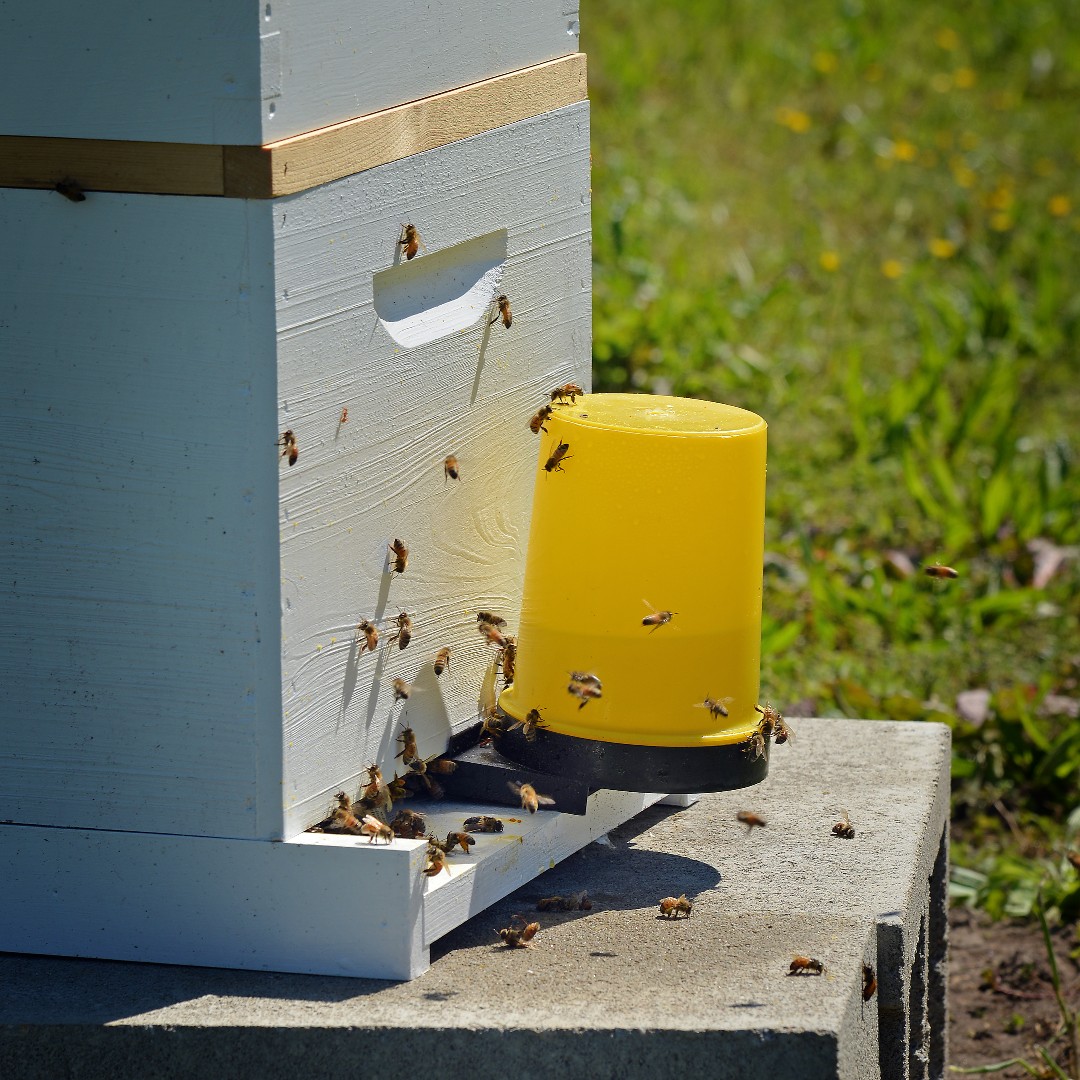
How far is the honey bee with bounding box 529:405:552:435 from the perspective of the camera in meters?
2.63

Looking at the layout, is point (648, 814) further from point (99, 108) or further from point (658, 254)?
point (658, 254)

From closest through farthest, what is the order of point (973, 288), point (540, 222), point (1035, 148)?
1. point (540, 222)
2. point (973, 288)
3. point (1035, 148)

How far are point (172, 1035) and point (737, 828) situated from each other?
111 cm

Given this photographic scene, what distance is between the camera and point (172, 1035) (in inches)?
85.4

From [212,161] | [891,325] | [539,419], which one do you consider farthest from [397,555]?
[891,325]

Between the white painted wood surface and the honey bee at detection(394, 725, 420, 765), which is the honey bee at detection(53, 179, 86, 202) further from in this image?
the honey bee at detection(394, 725, 420, 765)

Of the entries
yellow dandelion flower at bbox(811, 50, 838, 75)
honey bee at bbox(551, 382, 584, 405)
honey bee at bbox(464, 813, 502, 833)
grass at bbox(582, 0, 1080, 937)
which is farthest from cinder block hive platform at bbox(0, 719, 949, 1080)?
yellow dandelion flower at bbox(811, 50, 838, 75)

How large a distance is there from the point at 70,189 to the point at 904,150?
6412 millimetres

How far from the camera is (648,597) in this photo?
247cm

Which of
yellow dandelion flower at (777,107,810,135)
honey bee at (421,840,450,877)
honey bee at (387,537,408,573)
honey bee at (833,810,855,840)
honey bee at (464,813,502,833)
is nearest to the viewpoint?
honey bee at (421,840,450,877)

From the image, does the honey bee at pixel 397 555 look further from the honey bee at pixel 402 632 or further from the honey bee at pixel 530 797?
the honey bee at pixel 530 797

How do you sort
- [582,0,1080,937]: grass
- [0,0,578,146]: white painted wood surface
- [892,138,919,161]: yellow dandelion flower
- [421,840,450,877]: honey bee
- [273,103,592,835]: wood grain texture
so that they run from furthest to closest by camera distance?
[892,138,919,161]: yellow dandelion flower → [582,0,1080,937]: grass → [421,840,450,877]: honey bee → [273,103,592,835]: wood grain texture → [0,0,578,146]: white painted wood surface

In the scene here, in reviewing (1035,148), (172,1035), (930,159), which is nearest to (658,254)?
(930,159)

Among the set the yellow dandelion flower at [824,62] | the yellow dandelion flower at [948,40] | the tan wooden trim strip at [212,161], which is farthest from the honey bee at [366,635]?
the yellow dandelion flower at [948,40]
